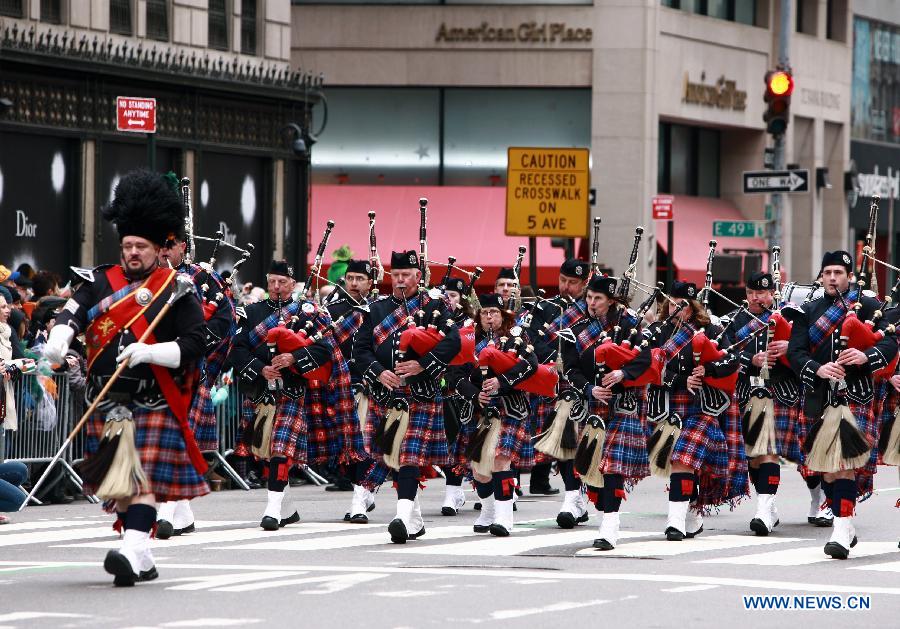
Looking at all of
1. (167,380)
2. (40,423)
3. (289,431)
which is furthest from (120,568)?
(40,423)

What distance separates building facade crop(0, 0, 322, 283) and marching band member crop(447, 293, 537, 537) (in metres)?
7.75

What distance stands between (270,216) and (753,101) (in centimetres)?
1672

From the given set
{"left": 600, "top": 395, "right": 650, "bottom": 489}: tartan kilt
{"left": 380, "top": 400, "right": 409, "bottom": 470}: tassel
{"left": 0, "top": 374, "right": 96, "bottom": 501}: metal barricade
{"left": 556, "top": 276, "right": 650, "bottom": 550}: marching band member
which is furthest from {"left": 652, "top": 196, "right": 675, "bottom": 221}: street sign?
{"left": 600, "top": 395, "right": 650, "bottom": 489}: tartan kilt

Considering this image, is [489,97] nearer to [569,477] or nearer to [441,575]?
[569,477]

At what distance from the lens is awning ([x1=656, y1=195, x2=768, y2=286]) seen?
39787 mm

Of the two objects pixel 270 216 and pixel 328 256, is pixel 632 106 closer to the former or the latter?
pixel 328 256

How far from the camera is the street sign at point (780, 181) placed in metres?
24.6

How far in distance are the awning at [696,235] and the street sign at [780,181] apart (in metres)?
12.9

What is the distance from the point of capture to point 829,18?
4828 centimetres

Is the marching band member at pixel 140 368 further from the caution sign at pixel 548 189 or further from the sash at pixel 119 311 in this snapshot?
the caution sign at pixel 548 189

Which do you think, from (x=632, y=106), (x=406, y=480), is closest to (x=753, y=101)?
(x=632, y=106)

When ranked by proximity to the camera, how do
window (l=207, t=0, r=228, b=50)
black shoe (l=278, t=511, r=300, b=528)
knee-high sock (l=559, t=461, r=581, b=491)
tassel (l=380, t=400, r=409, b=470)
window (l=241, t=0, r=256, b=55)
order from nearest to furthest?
1. tassel (l=380, t=400, r=409, b=470)
2. black shoe (l=278, t=511, r=300, b=528)
3. knee-high sock (l=559, t=461, r=581, b=491)
4. window (l=207, t=0, r=228, b=50)
5. window (l=241, t=0, r=256, b=55)

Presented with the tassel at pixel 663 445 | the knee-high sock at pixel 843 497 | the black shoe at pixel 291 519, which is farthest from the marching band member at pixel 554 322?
the knee-high sock at pixel 843 497

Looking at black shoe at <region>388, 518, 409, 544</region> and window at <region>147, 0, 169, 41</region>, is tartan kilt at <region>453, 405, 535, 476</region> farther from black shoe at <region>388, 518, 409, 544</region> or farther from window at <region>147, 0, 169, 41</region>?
window at <region>147, 0, 169, 41</region>
